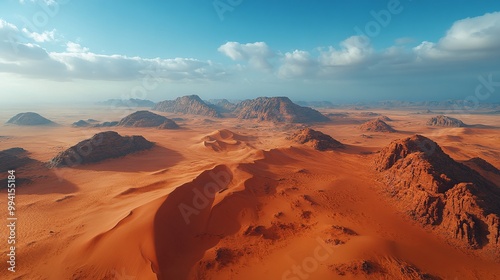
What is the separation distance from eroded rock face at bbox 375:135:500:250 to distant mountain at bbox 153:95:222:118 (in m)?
95.1

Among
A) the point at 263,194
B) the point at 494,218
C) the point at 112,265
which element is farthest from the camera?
the point at 263,194

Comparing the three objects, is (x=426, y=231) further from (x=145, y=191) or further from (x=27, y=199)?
(x=27, y=199)

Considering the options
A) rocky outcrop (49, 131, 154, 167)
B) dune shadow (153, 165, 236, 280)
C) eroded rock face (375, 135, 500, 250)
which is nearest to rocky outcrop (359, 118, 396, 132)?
eroded rock face (375, 135, 500, 250)

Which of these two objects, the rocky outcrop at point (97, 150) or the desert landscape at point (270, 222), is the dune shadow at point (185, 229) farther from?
the rocky outcrop at point (97, 150)

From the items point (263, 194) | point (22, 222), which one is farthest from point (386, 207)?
point (22, 222)

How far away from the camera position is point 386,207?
1514 cm

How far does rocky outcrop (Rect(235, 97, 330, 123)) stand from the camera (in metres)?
86.7

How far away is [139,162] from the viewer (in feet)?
95.7

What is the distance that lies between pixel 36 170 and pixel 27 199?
9.66 m

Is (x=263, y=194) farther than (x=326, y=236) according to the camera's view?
Yes

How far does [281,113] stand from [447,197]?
81.0 m

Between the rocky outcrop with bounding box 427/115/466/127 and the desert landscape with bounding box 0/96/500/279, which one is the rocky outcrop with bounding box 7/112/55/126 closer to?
the desert landscape with bounding box 0/96/500/279

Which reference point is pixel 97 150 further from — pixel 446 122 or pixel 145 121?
pixel 446 122

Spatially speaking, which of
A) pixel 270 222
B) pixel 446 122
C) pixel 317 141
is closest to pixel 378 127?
pixel 446 122
